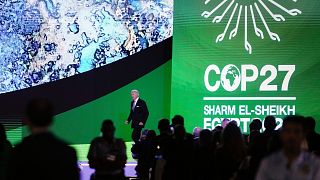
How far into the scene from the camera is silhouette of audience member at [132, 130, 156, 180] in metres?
9.53

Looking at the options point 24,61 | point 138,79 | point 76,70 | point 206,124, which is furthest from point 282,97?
point 24,61

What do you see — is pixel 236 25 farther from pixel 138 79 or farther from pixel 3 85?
pixel 3 85

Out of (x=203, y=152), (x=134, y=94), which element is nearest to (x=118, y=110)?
(x=134, y=94)

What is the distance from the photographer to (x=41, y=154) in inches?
136

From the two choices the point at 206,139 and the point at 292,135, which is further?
the point at 206,139

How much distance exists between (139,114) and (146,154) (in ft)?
16.4

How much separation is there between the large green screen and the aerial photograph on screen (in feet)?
2.99

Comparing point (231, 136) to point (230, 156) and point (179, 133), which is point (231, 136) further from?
point (179, 133)

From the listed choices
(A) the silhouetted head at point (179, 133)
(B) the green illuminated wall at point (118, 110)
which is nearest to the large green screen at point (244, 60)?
(B) the green illuminated wall at point (118, 110)

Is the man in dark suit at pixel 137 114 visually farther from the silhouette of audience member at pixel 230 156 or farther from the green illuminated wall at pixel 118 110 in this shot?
the silhouette of audience member at pixel 230 156

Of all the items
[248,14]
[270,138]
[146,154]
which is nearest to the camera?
[270,138]

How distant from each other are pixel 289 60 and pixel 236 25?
1.36m

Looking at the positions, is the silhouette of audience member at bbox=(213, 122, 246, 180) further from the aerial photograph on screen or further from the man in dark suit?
the aerial photograph on screen

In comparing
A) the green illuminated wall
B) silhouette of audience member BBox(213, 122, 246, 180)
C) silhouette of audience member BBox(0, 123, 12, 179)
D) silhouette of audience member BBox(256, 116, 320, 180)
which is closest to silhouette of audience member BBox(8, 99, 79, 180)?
→ silhouette of audience member BBox(256, 116, 320, 180)
